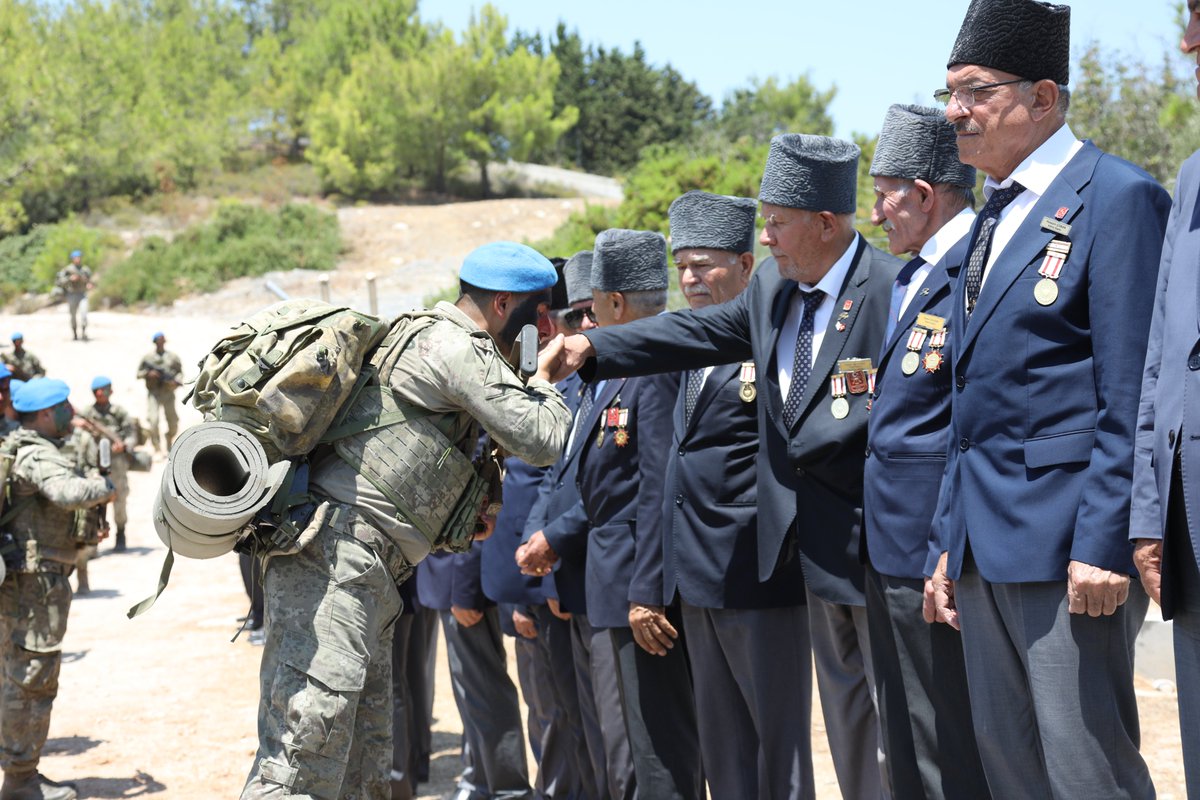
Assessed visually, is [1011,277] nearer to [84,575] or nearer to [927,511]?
[927,511]

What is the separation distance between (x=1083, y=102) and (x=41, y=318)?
25194 millimetres

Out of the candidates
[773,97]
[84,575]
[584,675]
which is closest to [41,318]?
[84,575]

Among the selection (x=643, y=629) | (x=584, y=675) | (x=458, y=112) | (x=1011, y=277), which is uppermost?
(x=1011, y=277)

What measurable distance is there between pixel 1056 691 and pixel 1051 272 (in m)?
0.99

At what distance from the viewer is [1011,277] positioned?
313 centimetres

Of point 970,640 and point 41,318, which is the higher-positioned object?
point 970,640

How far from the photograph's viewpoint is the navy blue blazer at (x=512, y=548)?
5.94m

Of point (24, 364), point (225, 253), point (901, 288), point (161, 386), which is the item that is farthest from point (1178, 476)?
point (225, 253)

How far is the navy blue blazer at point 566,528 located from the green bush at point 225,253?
31.8m

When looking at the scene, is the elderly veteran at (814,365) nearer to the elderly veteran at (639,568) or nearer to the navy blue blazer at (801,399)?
the navy blue blazer at (801,399)

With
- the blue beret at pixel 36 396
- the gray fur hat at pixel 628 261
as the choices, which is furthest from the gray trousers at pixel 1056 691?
the blue beret at pixel 36 396

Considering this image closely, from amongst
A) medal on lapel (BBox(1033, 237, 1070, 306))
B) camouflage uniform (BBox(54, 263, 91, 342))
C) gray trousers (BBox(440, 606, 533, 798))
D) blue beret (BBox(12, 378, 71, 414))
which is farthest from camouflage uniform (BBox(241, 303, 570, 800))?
camouflage uniform (BBox(54, 263, 91, 342))

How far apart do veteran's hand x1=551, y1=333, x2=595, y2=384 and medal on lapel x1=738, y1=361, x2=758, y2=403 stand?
57cm

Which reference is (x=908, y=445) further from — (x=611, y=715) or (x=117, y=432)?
(x=117, y=432)
